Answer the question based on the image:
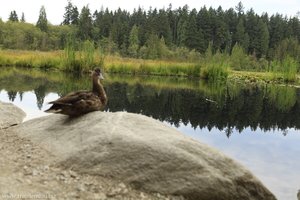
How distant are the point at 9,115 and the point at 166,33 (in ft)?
238

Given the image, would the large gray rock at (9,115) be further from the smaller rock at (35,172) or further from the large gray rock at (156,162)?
the smaller rock at (35,172)

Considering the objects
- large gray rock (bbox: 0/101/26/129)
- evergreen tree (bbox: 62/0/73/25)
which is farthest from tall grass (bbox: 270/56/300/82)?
evergreen tree (bbox: 62/0/73/25)

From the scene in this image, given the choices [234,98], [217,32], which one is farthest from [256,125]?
[217,32]

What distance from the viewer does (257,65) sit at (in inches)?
2109

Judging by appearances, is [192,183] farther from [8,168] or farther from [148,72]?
[148,72]

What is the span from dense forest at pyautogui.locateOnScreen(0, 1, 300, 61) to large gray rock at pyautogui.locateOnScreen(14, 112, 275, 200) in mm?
51397

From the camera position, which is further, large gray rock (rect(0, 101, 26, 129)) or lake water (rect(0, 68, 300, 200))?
large gray rock (rect(0, 101, 26, 129))

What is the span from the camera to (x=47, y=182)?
4.50 m

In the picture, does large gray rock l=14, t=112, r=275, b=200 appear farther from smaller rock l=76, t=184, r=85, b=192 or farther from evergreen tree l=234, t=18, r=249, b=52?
evergreen tree l=234, t=18, r=249, b=52

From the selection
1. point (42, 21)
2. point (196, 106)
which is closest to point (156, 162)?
point (196, 106)

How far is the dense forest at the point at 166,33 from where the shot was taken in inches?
2566

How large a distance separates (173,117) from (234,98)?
20.5 ft

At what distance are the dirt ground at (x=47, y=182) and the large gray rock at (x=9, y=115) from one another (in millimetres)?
2371

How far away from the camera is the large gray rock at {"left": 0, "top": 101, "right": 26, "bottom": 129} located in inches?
305
